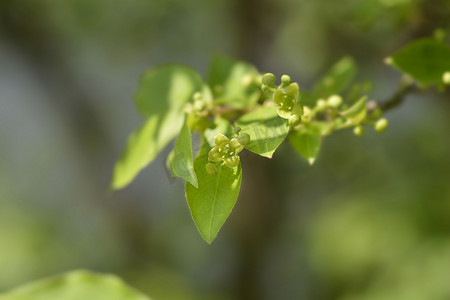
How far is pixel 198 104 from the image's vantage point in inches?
31.8

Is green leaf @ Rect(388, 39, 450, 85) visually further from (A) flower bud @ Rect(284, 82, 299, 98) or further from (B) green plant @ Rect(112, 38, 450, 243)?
(A) flower bud @ Rect(284, 82, 299, 98)

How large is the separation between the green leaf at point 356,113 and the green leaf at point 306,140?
60 millimetres

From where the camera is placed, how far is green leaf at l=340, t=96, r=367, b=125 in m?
0.75

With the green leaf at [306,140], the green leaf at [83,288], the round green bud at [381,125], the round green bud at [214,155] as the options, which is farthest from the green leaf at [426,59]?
the green leaf at [83,288]

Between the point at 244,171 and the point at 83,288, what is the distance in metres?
1.97

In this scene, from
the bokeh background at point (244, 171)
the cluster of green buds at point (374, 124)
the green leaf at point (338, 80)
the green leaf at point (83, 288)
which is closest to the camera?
the cluster of green buds at point (374, 124)

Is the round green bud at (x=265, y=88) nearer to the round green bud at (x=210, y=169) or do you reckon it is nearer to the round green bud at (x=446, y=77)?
the round green bud at (x=210, y=169)

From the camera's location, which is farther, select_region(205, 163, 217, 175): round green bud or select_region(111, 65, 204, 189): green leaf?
select_region(111, 65, 204, 189): green leaf

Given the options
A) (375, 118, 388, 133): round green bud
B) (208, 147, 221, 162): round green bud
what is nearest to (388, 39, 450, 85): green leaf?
(375, 118, 388, 133): round green bud

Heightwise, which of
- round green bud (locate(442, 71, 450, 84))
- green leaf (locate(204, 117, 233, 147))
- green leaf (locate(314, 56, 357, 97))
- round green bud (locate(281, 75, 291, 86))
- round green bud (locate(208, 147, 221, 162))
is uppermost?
green leaf (locate(314, 56, 357, 97))

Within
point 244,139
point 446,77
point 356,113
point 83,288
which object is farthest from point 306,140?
point 83,288

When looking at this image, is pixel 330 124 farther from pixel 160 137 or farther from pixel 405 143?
pixel 405 143

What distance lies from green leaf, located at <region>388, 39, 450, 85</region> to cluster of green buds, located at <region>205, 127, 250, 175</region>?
418 millimetres

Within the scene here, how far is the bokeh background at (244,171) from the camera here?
247 cm
